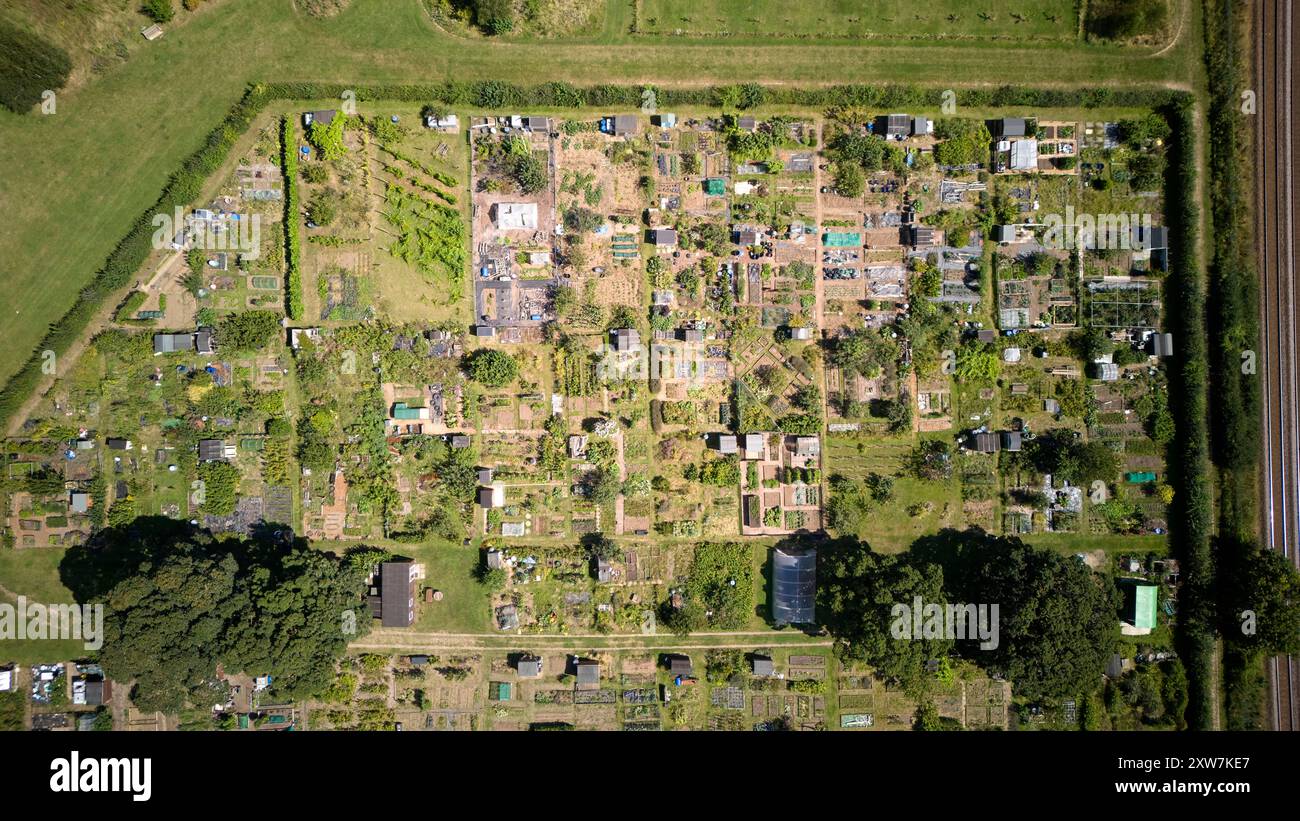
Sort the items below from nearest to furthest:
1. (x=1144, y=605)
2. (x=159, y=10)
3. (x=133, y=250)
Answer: (x=159, y=10) → (x=133, y=250) → (x=1144, y=605)

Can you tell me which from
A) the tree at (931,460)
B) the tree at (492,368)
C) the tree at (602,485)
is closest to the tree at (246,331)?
the tree at (492,368)

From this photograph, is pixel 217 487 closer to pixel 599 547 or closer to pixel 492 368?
pixel 492 368

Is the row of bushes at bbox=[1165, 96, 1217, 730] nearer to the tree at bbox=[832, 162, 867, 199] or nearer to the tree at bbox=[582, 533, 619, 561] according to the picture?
the tree at bbox=[832, 162, 867, 199]

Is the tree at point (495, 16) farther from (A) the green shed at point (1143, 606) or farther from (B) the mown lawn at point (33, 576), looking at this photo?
(A) the green shed at point (1143, 606)

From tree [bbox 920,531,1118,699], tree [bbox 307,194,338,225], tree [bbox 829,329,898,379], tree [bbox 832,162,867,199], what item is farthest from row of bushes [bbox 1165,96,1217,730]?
tree [bbox 307,194,338,225]

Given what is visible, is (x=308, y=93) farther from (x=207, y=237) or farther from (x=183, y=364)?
(x=183, y=364)

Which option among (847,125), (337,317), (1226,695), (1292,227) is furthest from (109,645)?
(1292,227)

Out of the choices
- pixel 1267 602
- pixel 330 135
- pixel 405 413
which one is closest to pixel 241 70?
pixel 330 135

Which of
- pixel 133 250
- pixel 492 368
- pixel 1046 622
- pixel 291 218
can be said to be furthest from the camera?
pixel 291 218
